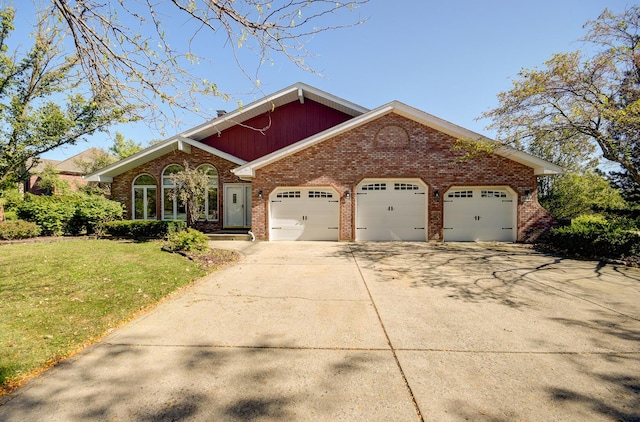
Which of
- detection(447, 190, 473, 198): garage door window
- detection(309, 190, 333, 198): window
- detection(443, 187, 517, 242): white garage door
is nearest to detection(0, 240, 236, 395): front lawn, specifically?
detection(309, 190, 333, 198): window

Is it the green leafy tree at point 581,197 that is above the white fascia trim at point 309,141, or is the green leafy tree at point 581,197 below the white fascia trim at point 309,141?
below

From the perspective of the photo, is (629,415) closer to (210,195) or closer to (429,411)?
(429,411)

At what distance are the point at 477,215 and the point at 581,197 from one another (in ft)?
29.3

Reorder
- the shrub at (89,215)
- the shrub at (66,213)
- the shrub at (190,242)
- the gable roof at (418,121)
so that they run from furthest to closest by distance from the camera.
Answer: the shrub at (89,215), the shrub at (66,213), the gable roof at (418,121), the shrub at (190,242)

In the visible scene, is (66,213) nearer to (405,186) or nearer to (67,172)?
(405,186)

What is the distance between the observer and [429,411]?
232 cm

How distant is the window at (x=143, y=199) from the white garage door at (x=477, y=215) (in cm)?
1444

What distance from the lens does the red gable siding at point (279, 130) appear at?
49.8ft

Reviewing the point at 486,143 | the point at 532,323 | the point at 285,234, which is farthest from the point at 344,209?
the point at 532,323

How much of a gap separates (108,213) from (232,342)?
12.9 meters

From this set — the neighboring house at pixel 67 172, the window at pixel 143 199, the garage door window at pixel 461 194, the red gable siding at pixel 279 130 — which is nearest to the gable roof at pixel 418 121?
the garage door window at pixel 461 194

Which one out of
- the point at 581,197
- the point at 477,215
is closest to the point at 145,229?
the point at 477,215

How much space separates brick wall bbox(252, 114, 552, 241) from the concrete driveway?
5962mm

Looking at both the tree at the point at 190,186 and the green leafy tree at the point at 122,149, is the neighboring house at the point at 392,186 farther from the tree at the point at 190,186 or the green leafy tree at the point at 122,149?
the green leafy tree at the point at 122,149
